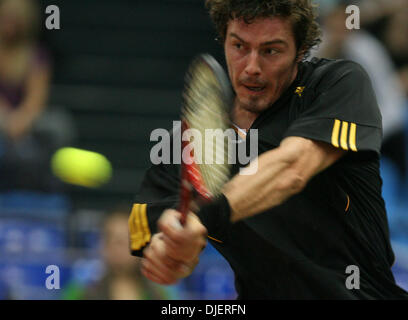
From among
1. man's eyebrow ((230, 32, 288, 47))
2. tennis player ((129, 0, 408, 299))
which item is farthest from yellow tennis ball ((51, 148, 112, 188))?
man's eyebrow ((230, 32, 288, 47))

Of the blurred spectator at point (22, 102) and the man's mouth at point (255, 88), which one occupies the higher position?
the blurred spectator at point (22, 102)

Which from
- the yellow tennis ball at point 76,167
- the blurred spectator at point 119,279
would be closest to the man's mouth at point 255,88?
the blurred spectator at point 119,279

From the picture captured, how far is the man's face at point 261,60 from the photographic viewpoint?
3.27 metres

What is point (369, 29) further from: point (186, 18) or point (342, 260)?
point (342, 260)

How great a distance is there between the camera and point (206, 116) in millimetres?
3021

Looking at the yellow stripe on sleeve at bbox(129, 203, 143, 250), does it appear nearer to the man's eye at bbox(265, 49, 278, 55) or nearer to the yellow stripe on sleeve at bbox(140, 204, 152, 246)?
the yellow stripe on sleeve at bbox(140, 204, 152, 246)
